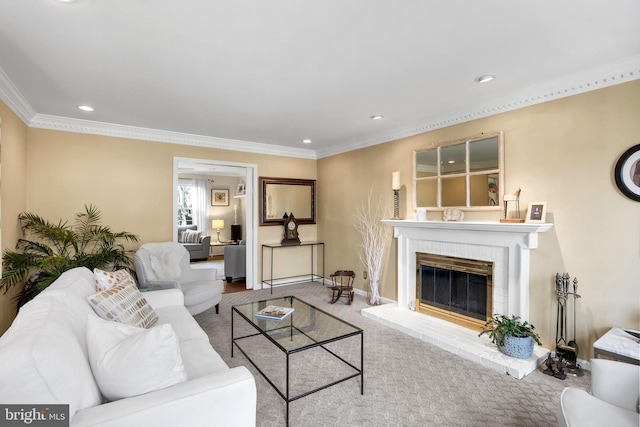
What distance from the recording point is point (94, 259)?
339 centimetres

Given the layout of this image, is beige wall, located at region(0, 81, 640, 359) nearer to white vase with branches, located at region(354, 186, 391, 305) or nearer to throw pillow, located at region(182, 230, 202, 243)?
white vase with branches, located at region(354, 186, 391, 305)

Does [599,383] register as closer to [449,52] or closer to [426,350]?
[426,350]

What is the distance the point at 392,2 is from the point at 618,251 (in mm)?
2537

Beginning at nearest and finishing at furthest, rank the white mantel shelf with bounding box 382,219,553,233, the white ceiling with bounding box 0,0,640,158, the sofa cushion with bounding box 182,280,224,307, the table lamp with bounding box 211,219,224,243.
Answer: the white ceiling with bounding box 0,0,640,158
the white mantel shelf with bounding box 382,219,553,233
the sofa cushion with bounding box 182,280,224,307
the table lamp with bounding box 211,219,224,243

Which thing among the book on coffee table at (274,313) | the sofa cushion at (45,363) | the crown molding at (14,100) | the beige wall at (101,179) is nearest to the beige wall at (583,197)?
the book on coffee table at (274,313)

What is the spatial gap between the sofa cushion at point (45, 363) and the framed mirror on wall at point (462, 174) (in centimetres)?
345

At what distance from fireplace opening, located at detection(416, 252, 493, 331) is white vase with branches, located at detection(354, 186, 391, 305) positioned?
24.8 inches

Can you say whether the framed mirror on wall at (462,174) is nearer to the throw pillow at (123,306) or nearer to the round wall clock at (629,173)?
the round wall clock at (629,173)

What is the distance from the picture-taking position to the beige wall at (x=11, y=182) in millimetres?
2871

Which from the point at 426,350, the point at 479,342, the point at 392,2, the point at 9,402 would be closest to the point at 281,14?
the point at 392,2

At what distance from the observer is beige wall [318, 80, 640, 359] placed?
2441mm

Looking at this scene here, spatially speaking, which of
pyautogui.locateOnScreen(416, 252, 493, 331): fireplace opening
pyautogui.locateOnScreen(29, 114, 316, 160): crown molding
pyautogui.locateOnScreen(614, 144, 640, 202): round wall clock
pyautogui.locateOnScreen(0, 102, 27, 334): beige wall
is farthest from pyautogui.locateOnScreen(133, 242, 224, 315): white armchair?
pyautogui.locateOnScreen(614, 144, 640, 202): round wall clock

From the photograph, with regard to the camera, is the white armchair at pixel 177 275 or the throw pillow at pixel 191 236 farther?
the throw pillow at pixel 191 236

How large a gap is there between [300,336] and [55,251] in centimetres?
341
